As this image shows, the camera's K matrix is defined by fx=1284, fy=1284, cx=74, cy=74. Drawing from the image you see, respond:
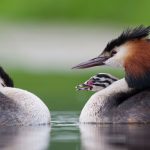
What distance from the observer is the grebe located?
51.3ft

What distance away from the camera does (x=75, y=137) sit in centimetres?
1423

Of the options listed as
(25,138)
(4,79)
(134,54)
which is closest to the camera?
(25,138)

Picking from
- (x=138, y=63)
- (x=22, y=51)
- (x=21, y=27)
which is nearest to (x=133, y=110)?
(x=138, y=63)

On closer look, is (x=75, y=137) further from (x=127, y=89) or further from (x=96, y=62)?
(x=96, y=62)

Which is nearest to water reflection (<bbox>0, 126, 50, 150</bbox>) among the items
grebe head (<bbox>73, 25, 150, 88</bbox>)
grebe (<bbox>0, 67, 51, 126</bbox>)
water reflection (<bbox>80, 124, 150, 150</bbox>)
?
grebe (<bbox>0, 67, 51, 126</bbox>)

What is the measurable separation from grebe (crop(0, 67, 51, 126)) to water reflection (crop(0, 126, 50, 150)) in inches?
9.6

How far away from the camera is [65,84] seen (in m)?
23.8

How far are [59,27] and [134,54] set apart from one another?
19424 mm

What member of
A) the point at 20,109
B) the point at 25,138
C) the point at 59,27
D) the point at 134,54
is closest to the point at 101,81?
the point at 134,54

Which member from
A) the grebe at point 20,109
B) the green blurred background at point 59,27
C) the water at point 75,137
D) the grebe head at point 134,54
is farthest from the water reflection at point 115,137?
the green blurred background at point 59,27

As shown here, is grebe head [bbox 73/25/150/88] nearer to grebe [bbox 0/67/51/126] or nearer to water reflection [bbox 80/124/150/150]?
water reflection [bbox 80/124/150/150]

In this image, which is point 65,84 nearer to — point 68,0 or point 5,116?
point 5,116

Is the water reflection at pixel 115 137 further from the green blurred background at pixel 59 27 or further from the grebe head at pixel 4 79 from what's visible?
the green blurred background at pixel 59 27

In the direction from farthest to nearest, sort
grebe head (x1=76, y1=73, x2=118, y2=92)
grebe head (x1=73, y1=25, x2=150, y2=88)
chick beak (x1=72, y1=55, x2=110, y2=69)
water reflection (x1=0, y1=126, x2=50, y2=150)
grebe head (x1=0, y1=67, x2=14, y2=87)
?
grebe head (x1=76, y1=73, x2=118, y2=92)
chick beak (x1=72, y1=55, x2=110, y2=69)
grebe head (x1=0, y1=67, x2=14, y2=87)
grebe head (x1=73, y1=25, x2=150, y2=88)
water reflection (x1=0, y1=126, x2=50, y2=150)
